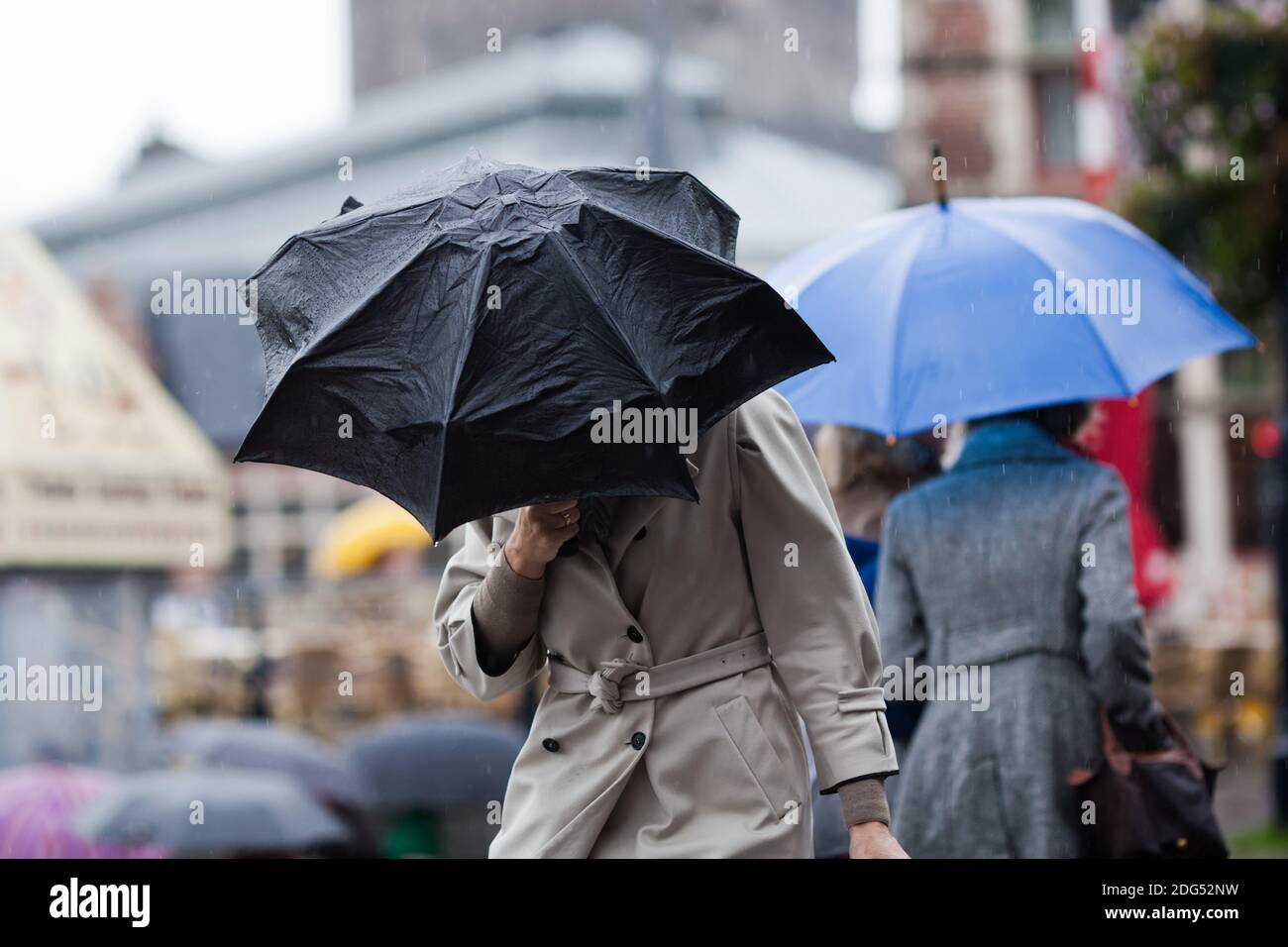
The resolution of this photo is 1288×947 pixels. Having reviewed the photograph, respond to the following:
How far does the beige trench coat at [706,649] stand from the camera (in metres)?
2.96

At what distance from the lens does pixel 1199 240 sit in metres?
11.1

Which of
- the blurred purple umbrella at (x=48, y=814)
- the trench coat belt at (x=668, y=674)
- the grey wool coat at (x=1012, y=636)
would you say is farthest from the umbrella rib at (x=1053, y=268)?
the blurred purple umbrella at (x=48, y=814)

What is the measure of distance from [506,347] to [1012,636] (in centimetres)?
194

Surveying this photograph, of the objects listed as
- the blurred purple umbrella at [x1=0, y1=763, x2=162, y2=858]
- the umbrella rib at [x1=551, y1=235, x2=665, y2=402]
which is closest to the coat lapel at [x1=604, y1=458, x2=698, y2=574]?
the umbrella rib at [x1=551, y1=235, x2=665, y2=402]

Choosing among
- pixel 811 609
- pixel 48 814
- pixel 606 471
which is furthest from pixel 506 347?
pixel 48 814

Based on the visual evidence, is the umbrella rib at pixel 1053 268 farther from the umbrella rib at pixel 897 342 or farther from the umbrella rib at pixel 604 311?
the umbrella rib at pixel 604 311

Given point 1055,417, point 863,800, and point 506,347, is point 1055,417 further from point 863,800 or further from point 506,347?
point 506,347

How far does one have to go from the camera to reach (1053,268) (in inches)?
167

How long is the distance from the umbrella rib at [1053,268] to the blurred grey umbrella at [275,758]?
5040 millimetres

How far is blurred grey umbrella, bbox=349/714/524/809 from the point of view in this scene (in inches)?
348
